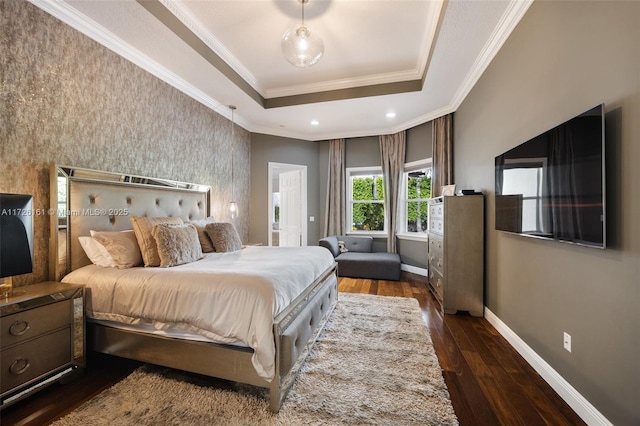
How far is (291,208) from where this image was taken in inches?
232

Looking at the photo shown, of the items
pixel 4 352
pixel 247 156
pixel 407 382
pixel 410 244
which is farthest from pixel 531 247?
pixel 247 156

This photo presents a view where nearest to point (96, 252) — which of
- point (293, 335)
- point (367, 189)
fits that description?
point (293, 335)

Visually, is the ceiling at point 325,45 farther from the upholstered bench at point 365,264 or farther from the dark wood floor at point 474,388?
the dark wood floor at point 474,388

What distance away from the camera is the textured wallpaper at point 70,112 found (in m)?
1.86

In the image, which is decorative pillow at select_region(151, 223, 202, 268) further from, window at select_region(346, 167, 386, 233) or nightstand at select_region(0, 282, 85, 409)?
window at select_region(346, 167, 386, 233)

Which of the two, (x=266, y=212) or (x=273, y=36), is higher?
(x=273, y=36)

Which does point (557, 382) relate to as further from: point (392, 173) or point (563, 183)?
point (392, 173)

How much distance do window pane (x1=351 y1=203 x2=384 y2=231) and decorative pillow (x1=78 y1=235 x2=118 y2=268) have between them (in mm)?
4447

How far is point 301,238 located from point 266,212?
1050 mm

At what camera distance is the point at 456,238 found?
3.17m

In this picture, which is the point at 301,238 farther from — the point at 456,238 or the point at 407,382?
the point at 407,382

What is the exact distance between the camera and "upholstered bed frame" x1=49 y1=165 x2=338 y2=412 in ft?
5.35

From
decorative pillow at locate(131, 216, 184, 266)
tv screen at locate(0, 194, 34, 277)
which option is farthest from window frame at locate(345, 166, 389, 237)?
tv screen at locate(0, 194, 34, 277)

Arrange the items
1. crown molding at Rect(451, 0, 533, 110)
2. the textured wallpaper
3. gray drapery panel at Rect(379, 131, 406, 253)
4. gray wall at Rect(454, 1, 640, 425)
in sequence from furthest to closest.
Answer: gray drapery panel at Rect(379, 131, 406, 253), crown molding at Rect(451, 0, 533, 110), the textured wallpaper, gray wall at Rect(454, 1, 640, 425)
